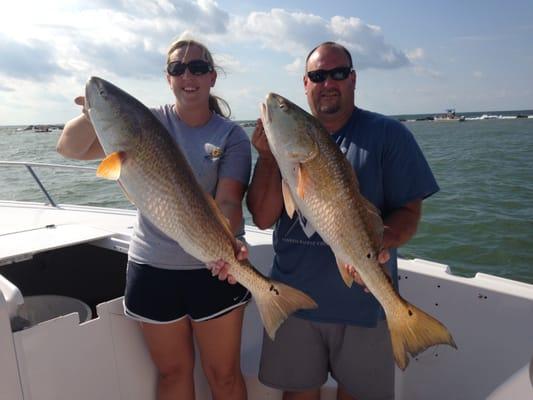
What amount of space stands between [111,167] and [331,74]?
4.18 feet

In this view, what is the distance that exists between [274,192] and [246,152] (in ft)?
0.99

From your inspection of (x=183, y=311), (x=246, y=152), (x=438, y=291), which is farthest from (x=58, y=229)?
(x=438, y=291)

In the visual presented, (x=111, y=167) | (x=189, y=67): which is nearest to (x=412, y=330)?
(x=111, y=167)

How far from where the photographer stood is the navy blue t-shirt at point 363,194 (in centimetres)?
252

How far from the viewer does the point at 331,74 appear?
8.35 feet

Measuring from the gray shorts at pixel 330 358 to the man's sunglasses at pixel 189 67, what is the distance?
61.2 inches

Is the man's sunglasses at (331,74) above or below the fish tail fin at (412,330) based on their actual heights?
above

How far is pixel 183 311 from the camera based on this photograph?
2.65 m

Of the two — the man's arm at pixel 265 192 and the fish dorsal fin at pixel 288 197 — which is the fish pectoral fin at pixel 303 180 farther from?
the man's arm at pixel 265 192

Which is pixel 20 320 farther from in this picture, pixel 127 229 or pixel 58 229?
pixel 127 229

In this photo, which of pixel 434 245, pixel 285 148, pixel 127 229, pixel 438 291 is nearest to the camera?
pixel 285 148

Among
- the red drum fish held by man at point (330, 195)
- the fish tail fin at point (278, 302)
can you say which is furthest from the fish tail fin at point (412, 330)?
the fish tail fin at point (278, 302)

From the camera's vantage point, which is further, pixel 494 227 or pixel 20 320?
pixel 494 227

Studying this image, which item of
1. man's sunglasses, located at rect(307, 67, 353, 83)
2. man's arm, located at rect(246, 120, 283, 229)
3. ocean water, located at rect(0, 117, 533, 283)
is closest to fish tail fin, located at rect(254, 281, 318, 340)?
man's arm, located at rect(246, 120, 283, 229)
